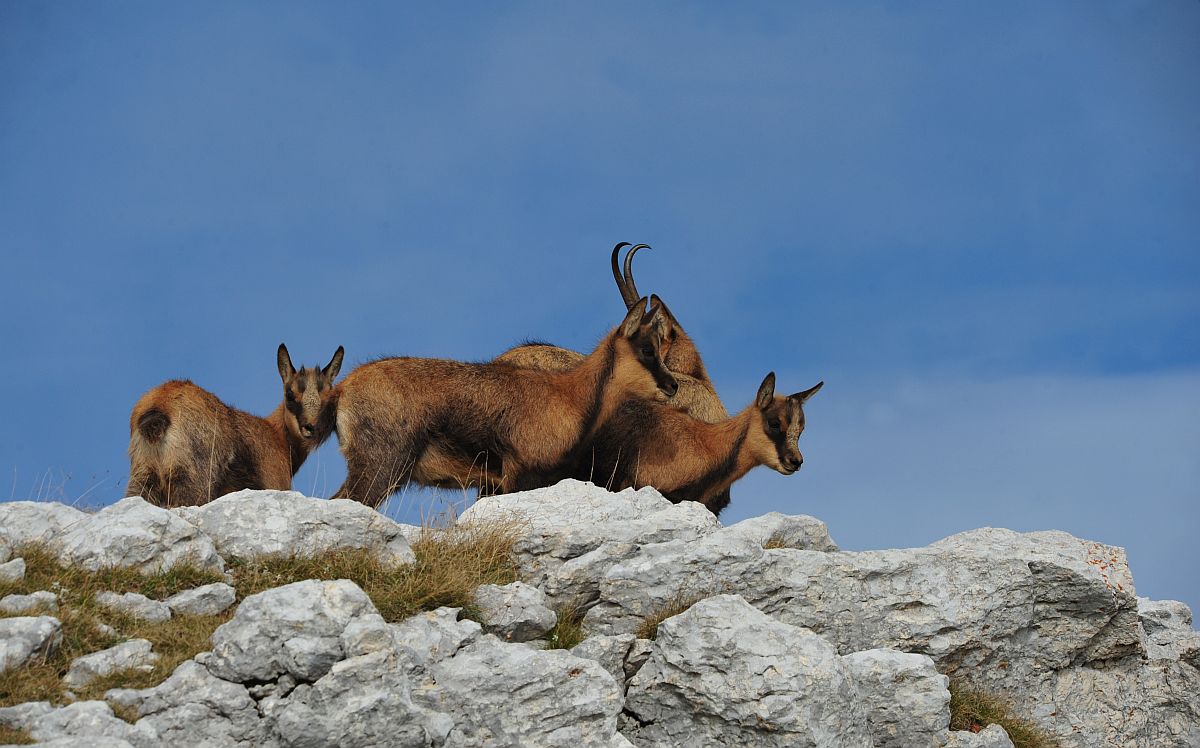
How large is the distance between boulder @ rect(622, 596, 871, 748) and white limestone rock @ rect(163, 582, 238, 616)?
8.93 feet

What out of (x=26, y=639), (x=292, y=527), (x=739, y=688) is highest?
(x=292, y=527)

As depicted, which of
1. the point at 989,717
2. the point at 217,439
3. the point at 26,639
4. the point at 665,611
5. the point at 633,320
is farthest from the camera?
the point at 633,320

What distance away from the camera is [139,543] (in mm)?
8344

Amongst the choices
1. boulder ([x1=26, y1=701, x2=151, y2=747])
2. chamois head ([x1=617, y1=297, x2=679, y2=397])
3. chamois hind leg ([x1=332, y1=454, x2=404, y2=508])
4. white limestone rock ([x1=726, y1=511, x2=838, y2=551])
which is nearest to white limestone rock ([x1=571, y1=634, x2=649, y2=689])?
white limestone rock ([x1=726, y1=511, x2=838, y2=551])

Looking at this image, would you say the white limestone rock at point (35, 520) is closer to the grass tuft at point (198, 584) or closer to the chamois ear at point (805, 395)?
the grass tuft at point (198, 584)

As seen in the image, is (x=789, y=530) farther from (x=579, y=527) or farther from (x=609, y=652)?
(x=609, y=652)

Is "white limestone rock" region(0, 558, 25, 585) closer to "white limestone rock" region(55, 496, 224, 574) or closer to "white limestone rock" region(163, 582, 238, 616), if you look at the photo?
"white limestone rock" region(55, 496, 224, 574)


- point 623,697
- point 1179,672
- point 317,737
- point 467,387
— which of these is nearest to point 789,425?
point 467,387

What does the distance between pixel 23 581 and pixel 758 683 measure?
477cm

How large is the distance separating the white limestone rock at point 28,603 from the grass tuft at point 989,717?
6484mm

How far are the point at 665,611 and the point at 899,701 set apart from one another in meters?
1.78

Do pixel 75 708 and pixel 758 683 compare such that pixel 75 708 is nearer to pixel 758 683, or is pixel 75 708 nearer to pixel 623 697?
pixel 623 697

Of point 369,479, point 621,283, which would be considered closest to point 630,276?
point 621,283

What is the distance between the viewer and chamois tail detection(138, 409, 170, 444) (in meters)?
11.9
